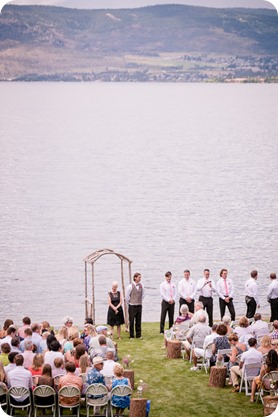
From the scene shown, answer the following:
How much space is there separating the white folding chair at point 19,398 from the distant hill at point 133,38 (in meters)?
38.5

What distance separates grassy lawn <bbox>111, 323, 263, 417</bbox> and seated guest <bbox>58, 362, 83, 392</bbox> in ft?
4.69

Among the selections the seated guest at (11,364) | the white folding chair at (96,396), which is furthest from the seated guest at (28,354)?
the white folding chair at (96,396)

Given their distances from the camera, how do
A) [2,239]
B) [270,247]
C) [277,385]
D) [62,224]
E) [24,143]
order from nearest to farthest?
1. [277,385]
2. [270,247]
3. [2,239]
4. [62,224]
5. [24,143]

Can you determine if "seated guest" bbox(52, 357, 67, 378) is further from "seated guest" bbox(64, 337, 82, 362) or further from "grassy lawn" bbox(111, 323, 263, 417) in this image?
"grassy lawn" bbox(111, 323, 263, 417)

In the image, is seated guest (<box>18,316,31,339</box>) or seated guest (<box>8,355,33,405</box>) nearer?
seated guest (<box>8,355,33,405</box>)

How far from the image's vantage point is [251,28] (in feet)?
193

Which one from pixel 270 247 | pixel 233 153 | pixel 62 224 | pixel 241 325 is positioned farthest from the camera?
pixel 233 153

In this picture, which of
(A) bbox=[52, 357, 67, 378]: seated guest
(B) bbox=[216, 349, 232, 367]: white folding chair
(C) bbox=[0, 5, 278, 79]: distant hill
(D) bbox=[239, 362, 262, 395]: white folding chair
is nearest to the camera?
(A) bbox=[52, 357, 67, 378]: seated guest

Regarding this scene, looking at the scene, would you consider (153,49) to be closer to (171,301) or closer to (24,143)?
(24,143)

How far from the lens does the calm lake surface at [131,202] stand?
40969 mm

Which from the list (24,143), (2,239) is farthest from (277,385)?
(24,143)

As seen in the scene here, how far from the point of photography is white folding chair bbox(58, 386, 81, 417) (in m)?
15.8

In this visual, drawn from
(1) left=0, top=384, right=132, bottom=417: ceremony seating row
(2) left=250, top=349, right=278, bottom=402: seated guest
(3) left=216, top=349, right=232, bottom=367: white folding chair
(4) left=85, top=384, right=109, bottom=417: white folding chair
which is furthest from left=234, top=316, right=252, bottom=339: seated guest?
(4) left=85, top=384, right=109, bottom=417: white folding chair

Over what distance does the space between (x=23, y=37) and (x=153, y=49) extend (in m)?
12.2
